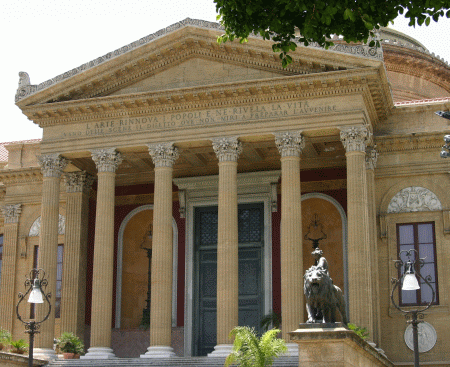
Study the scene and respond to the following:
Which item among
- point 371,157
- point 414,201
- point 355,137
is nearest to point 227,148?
point 355,137

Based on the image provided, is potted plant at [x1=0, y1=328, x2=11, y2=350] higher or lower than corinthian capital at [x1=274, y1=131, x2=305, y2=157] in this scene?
lower

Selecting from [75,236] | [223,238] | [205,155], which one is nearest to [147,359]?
[223,238]

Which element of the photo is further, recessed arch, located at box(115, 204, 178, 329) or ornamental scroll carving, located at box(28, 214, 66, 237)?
ornamental scroll carving, located at box(28, 214, 66, 237)

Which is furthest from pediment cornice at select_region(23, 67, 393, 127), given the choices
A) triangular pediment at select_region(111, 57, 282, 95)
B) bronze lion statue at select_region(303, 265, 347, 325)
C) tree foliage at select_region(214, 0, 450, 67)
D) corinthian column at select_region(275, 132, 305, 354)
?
tree foliage at select_region(214, 0, 450, 67)

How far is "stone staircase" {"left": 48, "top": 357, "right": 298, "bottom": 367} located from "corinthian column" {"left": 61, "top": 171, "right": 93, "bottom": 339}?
122 inches

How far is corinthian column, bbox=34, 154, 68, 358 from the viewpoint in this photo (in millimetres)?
30125

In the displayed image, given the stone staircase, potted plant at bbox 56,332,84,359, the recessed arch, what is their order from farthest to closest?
the recessed arch
potted plant at bbox 56,332,84,359
the stone staircase

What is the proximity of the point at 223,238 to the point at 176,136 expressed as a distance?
4405 mm

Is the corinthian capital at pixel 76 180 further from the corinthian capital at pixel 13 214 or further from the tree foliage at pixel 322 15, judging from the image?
the tree foliage at pixel 322 15

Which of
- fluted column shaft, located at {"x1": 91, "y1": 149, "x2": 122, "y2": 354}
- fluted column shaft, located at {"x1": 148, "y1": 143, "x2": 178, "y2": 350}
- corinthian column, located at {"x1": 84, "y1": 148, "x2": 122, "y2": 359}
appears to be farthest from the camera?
fluted column shaft, located at {"x1": 91, "y1": 149, "x2": 122, "y2": 354}

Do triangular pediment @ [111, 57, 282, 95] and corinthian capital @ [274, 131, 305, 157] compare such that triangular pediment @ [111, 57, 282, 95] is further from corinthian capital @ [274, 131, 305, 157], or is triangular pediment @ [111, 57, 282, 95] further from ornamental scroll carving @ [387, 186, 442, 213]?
ornamental scroll carving @ [387, 186, 442, 213]

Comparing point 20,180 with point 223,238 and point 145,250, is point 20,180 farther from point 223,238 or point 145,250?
point 223,238

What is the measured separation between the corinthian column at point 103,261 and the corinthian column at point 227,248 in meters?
4.13

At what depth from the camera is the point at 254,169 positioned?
1355 inches
